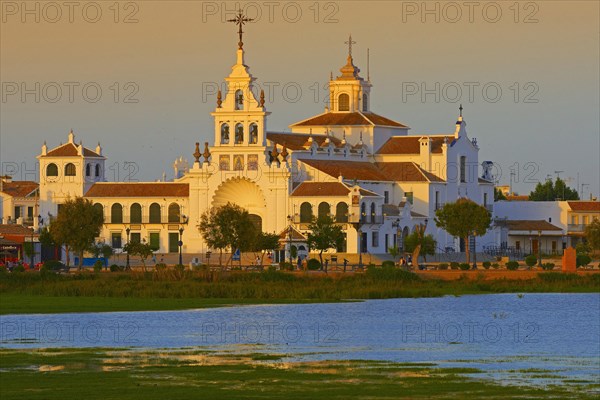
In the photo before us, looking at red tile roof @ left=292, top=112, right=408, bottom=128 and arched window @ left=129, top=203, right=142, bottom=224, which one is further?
red tile roof @ left=292, top=112, right=408, bottom=128

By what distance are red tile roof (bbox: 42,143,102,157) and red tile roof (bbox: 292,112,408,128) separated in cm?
1624

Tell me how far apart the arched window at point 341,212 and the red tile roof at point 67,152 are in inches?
856

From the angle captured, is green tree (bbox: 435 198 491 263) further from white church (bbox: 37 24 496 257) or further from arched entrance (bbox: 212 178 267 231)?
arched entrance (bbox: 212 178 267 231)

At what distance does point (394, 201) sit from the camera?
431ft

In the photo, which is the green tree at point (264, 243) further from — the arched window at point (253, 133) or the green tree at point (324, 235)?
the arched window at point (253, 133)

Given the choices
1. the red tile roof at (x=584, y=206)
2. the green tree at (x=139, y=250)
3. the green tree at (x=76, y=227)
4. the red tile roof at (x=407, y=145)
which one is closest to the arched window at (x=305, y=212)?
the red tile roof at (x=407, y=145)

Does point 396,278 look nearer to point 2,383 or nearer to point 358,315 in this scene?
point 358,315

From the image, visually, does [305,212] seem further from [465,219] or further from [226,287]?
[226,287]

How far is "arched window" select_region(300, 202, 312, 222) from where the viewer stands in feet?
406

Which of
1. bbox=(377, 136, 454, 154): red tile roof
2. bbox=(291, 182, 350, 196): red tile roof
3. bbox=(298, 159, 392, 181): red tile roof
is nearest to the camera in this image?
bbox=(291, 182, 350, 196): red tile roof

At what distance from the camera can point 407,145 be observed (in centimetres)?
13550

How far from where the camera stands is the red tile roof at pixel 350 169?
5007 inches

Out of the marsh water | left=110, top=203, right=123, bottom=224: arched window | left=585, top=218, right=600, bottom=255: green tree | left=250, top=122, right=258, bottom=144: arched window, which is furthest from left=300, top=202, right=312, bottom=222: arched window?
the marsh water

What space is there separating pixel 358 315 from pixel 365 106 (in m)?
78.7
